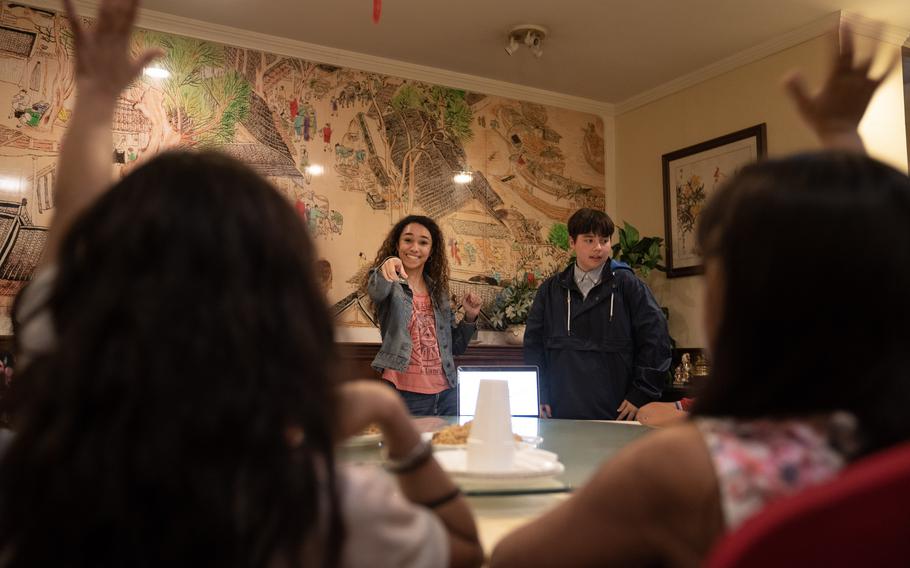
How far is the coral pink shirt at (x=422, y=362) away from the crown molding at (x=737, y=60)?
11.3 ft

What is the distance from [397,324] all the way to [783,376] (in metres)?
3.23

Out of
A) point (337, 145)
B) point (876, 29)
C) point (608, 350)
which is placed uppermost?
point (876, 29)

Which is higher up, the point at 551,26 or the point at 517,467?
the point at 551,26

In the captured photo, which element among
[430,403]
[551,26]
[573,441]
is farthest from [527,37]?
[573,441]

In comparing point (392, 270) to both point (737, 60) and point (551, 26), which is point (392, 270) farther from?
point (737, 60)

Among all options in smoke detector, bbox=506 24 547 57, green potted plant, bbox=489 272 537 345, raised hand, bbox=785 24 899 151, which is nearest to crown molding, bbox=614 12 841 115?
smoke detector, bbox=506 24 547 57

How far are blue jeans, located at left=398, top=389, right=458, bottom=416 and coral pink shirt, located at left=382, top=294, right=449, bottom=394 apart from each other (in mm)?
40

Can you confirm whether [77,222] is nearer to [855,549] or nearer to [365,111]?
[855,549]

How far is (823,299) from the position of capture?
73cm

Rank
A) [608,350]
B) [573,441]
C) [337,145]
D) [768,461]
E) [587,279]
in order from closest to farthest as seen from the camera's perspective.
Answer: [768,461] < [573,441] < [608,350] < [587,279] < [337,145]

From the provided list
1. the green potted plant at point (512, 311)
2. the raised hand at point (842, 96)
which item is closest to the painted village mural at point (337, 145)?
the green potted plant at point (512, 311)

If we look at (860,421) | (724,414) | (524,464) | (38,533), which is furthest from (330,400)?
(524,464)

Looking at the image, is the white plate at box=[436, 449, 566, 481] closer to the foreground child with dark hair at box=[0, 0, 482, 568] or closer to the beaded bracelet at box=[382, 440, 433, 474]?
the beaded bracelet at box=[382, 440, 433, 474]

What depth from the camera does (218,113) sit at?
17.5 feet
